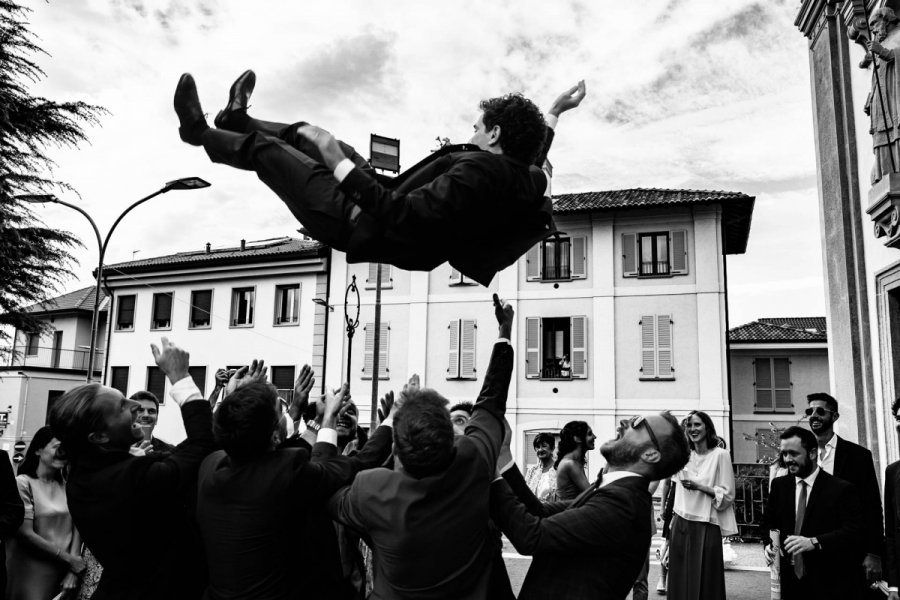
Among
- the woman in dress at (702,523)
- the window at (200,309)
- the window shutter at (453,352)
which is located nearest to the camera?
the woman in dress at (702,523)

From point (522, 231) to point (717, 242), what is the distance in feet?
70.8

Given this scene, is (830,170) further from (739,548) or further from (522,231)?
(522,231)

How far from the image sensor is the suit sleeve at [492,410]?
9.34 feet

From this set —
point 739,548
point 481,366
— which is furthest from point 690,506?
point 481,366

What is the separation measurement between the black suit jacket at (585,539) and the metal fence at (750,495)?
1526cm

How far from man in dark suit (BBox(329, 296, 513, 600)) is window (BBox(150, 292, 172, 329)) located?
28900 millimetres

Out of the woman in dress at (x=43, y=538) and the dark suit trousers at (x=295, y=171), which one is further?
the woman in dress at (x=43, y=538)

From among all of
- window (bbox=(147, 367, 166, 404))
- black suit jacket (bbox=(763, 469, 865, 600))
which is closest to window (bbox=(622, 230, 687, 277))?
window (bbox=(147, 367, 166, 404))

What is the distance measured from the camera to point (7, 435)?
111 feet

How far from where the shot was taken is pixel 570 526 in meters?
2.73

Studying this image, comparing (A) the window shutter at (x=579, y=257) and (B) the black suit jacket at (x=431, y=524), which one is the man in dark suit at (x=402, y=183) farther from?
(A) the window shutter at (x=579, y=257)

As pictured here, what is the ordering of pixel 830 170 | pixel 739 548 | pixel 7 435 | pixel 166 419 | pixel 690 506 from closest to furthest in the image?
pixel 690 506 < pixel 830 170 < pixel 739 548 < pixel 166 419 < pixel 7 435

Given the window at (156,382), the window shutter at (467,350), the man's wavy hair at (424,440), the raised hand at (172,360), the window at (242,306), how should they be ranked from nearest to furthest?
1. the man's wavy hair at (424,440)
2. the raised hand at (172,360)
3. the window shutter at (467,350)
4. the window at (242,306)
5. the window at (156,382)

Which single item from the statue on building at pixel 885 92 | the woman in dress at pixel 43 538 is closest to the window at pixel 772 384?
the statue on building at pixel 885 92
